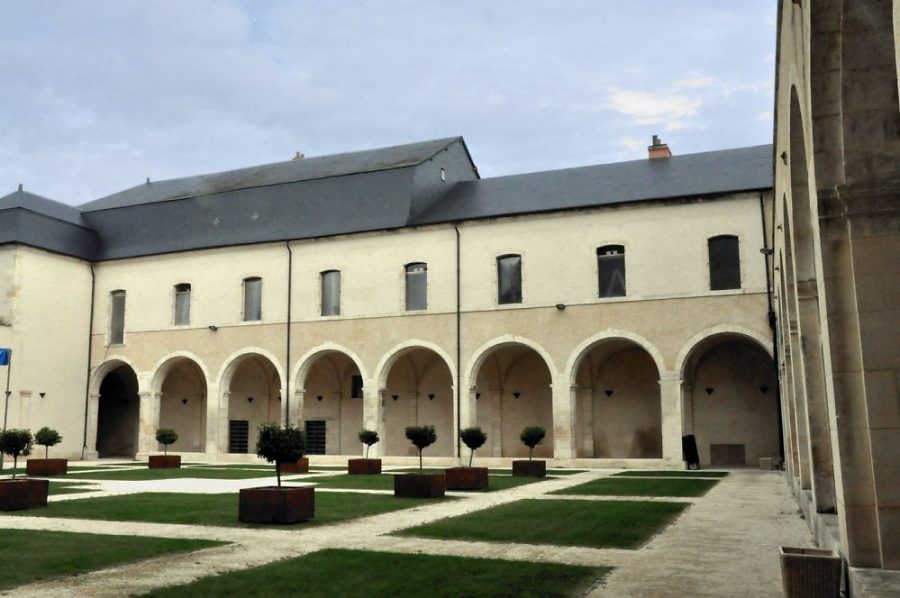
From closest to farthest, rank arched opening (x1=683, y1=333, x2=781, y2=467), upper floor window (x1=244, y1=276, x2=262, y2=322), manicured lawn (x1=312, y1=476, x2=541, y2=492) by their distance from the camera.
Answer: manicured lawn (x1=312, y1=476, x2=541, y2=492) < arched opening (x1=683, y1=333, x2=781, y2=467) < upper floor window (x1=244, y1=276, x2=262, y2=322)

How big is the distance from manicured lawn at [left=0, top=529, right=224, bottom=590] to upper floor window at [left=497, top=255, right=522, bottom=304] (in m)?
18.7

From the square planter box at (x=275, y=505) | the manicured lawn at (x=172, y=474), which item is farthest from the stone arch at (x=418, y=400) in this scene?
the square planter box at (x=275, y=505)

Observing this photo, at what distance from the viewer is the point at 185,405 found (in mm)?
34688

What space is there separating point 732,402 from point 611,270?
562cm

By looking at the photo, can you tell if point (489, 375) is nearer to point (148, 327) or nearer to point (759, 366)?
point (759, 366)

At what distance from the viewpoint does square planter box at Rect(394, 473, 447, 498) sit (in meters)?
14.7

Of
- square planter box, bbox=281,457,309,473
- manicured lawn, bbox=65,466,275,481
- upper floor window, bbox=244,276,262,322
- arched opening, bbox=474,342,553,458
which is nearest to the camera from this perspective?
manicured lawn, bbox=65,466,275,481

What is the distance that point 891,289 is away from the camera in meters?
5.59

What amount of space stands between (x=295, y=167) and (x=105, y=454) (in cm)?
1483

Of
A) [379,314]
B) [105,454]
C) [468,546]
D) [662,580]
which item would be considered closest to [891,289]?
[662,580]

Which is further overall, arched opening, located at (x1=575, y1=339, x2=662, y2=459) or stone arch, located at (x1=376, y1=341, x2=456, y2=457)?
stone arch, located at (x1=376, y1=341, x2=456, y2=457)

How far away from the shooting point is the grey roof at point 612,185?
83.6 ft

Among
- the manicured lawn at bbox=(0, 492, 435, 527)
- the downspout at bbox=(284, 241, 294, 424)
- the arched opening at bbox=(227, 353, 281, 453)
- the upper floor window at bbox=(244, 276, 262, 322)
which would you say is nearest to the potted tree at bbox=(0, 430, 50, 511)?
the manicured lawn at bbox=(0, 492, 435, 527)

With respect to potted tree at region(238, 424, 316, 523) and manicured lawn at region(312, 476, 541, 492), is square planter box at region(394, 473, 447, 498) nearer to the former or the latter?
manicured lawn at region(312, 476, 541, 492)
